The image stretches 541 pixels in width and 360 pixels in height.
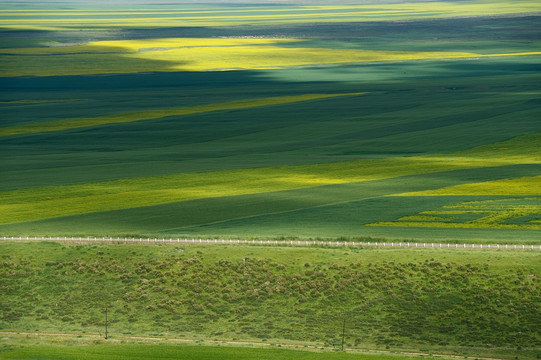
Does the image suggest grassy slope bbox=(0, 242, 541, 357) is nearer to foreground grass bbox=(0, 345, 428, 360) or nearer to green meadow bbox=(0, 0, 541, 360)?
green meadow bbox=(0, 0, 541, 360)

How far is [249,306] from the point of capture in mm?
60094

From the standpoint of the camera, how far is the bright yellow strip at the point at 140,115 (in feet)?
416

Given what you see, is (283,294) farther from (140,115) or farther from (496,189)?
Result: (140,115)

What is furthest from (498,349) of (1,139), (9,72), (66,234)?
(9,72)

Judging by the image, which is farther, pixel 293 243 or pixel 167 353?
pixel 293 243

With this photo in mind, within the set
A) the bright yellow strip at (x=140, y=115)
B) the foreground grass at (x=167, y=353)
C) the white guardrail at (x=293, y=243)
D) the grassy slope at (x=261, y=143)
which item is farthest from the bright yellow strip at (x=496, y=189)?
the bright yellow strip at (x=140, y=115)

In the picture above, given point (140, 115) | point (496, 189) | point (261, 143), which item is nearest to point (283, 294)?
point (496, 189)

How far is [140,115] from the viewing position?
136000 millimetres

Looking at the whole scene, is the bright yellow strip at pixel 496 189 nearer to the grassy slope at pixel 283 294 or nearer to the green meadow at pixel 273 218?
the green meadow at pixel 273 218

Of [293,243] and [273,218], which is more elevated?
[273,218]

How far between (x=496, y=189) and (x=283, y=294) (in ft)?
110

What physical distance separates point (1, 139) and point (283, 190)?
4802cm

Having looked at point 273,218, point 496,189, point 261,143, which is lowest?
point 273,218

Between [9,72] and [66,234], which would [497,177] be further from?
[9,72]
